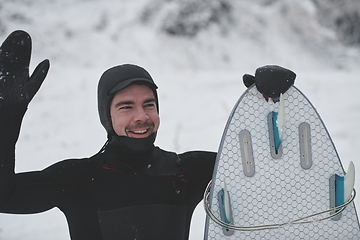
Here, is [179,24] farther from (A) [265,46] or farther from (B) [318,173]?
(B) [318,173]

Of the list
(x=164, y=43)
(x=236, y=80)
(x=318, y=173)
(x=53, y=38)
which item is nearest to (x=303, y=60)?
Result: (x=236, y=80)

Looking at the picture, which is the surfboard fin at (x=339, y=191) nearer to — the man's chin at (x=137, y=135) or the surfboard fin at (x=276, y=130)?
the surfboard fin at (x=276, y=130)

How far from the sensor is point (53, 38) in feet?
29.0

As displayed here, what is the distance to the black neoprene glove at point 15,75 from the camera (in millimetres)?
1286

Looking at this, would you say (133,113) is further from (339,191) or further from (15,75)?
(339,191)

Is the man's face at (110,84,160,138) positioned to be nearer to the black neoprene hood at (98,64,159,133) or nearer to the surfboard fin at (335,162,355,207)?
the black neoprene hood at (98,64,159,133)

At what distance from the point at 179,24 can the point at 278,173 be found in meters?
8.67

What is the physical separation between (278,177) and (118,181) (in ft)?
2.40

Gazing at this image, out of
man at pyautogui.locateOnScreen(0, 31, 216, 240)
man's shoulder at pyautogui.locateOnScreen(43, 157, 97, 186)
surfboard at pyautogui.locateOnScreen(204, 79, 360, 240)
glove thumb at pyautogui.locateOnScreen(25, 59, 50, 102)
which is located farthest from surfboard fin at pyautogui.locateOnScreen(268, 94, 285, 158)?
glove thumb at pyautogui.locateOnScreen(25, 59, 50, 102)

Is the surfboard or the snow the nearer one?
the surfboard

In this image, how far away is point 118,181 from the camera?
1521 mm

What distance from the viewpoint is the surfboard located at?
159 centimetres

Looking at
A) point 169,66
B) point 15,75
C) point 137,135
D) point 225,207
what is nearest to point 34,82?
point 15,75

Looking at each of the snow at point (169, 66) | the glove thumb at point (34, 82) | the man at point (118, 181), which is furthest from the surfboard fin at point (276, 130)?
the snow at point (169, 66)
